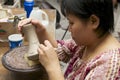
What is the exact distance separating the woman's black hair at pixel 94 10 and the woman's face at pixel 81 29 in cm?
2

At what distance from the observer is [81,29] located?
875 millimetres

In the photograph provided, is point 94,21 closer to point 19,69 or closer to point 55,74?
point 55,74

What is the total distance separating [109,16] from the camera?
0.87 meters

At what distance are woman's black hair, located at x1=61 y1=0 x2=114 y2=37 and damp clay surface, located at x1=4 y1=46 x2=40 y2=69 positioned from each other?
1.16 ft

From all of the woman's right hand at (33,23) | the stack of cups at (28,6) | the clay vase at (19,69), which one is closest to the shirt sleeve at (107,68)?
the clay vase at (19,69)

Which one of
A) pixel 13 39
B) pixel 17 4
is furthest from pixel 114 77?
pixel 17 4

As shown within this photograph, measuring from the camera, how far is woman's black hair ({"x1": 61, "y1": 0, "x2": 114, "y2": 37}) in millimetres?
827

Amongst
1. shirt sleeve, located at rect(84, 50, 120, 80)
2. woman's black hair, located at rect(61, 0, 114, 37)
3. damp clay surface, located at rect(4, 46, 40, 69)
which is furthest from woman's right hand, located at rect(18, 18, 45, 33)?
shirt sleeve, located at rect(84, 50, 120, 80)

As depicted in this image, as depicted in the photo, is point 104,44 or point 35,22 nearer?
point 104,44

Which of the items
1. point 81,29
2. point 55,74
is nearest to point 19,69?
point 55,74

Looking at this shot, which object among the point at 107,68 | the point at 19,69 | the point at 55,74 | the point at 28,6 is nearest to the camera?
the point at 107,68

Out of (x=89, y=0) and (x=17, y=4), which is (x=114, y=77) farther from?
(x=17, y=4)

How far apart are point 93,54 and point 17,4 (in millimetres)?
1282

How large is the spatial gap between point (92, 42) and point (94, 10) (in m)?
0.15
